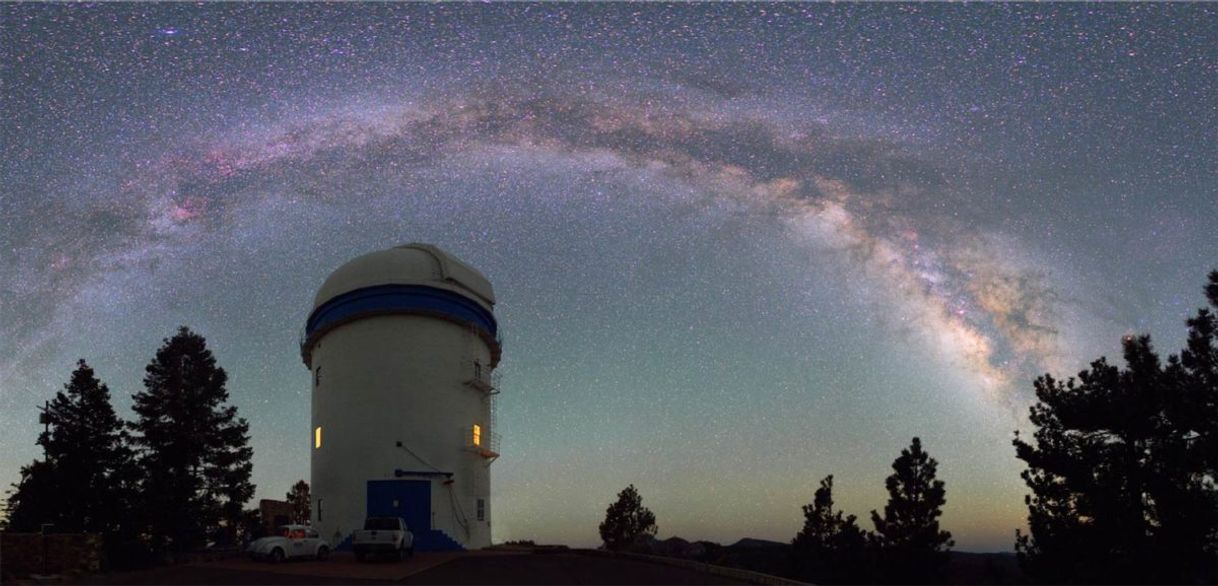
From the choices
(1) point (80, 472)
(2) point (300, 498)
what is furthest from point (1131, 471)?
(2) point (300, 498)

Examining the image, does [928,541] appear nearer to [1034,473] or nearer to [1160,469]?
[1034,473]

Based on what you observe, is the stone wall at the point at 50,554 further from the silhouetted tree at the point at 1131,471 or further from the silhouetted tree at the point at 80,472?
the silhouetted tree at the point at 1131,471

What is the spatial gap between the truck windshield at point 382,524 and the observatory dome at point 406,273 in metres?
11.4

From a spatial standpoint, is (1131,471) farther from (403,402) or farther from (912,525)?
(403,402)

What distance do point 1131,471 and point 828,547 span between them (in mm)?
21154

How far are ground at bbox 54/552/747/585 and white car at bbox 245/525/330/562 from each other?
16.2 inches

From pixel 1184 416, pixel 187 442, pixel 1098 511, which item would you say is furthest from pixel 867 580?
pixel 187 442

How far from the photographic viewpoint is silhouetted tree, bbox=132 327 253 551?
36656 millimetres

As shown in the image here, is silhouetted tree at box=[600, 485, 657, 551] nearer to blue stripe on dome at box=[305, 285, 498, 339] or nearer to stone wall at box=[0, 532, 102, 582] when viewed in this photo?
blue stripe on dome at box=[305, 285, 498, 339]

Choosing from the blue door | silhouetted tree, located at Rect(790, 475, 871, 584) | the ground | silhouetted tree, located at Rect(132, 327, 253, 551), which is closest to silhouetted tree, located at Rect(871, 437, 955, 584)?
silhouetted tree, located at Rect(790, 475, 871, 584)

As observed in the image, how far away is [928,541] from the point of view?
→ 3900cm

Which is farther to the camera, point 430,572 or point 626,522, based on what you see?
point 626,522

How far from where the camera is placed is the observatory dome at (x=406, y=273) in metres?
35.9

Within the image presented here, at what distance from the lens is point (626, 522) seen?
5475cm
